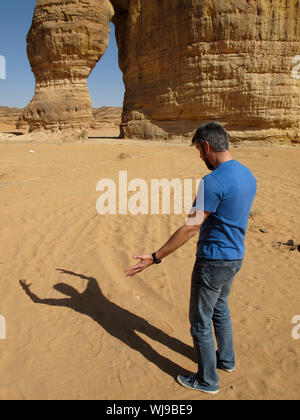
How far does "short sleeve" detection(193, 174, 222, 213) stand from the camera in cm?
167

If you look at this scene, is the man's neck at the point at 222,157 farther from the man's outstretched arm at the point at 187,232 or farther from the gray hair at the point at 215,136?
the man's outstretched arm at the point at 187,232

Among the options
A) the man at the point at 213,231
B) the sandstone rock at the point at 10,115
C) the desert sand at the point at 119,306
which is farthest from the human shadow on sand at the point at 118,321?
the sandstone rock at the point at 10,115

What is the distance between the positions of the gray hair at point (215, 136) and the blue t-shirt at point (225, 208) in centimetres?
11

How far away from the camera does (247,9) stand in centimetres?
1234

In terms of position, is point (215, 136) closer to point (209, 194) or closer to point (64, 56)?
point (209, 194)

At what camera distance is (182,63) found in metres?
13.9

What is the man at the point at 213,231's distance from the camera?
5.60 ft

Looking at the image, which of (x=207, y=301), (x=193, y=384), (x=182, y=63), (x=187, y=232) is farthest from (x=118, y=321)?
(x=182, y=63)

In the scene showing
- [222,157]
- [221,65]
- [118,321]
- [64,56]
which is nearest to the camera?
[222,157]

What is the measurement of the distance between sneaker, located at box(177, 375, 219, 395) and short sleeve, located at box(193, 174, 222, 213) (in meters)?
1.24

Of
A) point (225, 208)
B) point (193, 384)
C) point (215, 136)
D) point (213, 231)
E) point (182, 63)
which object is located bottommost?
point (193, 384)

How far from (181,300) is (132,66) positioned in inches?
625

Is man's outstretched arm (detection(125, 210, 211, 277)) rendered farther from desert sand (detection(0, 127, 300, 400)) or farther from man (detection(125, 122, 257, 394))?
desert sand (detection(0, 127, 300, 400))

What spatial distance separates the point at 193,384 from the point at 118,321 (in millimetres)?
975
